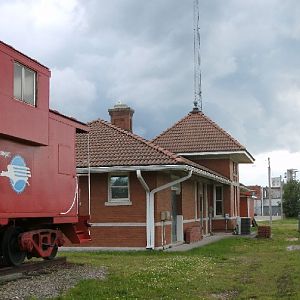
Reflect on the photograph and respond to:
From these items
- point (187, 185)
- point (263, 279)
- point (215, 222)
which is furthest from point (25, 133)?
point (215, 222)

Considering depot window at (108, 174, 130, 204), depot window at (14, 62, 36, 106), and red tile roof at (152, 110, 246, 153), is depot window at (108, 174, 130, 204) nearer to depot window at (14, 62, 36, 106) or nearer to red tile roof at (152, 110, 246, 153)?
depot window at (14, 62, 36, 106)

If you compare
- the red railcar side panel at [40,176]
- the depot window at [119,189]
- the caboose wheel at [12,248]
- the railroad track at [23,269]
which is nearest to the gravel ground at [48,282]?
the railroad track at [23,269]

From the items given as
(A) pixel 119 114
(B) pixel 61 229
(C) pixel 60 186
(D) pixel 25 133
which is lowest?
(B) pixel 61 229

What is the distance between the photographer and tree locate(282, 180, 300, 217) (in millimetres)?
80000

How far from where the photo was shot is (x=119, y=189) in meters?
20.4

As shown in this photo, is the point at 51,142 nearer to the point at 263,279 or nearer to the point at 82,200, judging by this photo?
the point at 263,279

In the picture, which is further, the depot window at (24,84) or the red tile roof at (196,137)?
the red tile roof at (196,137)

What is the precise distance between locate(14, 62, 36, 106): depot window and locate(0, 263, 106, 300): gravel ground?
3574 millimetres

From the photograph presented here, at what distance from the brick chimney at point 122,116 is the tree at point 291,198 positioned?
57258 mm

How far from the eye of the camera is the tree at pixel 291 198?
80000 millimetres

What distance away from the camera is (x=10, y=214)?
37.1 feet

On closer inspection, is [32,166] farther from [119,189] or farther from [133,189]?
[119,189]

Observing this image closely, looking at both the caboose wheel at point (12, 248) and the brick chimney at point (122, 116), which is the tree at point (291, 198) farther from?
the caboose wheel at point (12, 248)

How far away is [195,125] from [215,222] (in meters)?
5.38
